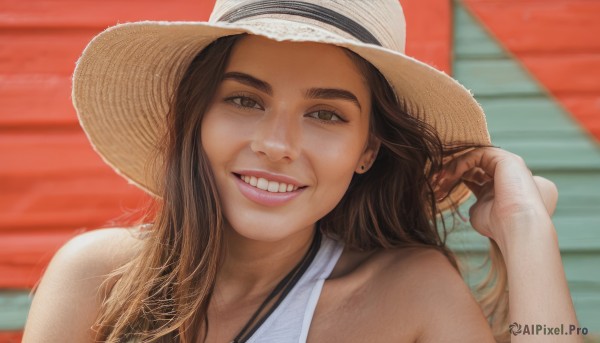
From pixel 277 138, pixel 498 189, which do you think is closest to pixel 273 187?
pixel 277 138

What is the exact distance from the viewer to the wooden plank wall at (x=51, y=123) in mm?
3096

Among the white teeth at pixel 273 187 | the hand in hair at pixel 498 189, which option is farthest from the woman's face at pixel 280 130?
the hand in hair at pixel 498 189

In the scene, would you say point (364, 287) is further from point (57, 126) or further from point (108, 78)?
point (57, 126)

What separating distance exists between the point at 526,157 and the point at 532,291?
1.31 m

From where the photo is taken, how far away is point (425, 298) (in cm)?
214

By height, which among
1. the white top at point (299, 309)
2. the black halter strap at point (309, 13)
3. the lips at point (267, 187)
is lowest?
the white top at point (299, 309)

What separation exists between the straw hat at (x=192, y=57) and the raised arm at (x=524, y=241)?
5.7 inches

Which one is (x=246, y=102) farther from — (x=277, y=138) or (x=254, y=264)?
(x=254, y=264)

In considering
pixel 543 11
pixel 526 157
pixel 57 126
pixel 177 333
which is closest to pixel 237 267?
pixel 177 333

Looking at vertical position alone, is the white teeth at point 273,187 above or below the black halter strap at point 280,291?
above

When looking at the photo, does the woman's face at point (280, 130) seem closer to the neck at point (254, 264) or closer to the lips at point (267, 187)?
the lips at point (267, 187)

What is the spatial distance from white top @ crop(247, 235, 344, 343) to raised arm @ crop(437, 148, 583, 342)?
49 cm

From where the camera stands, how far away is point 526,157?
10.3 feet

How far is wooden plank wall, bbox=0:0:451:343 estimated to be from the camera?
3096 millimetres
